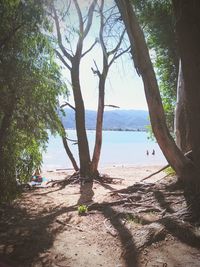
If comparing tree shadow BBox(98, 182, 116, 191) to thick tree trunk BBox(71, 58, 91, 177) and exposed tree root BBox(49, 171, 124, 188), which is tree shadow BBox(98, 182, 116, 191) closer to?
exposed tree root BBox(49, 171, 124, 188)

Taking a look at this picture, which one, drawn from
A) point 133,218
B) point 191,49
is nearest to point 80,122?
point 133,218

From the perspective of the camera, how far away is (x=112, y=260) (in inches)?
172

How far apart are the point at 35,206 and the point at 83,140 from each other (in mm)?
5494

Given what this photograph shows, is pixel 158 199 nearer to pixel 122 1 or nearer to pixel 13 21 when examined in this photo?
pixel 122 1

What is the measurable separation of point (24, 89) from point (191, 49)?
412 cm

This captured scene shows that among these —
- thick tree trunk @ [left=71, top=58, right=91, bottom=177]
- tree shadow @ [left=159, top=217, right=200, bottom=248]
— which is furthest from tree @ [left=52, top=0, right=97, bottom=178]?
tree shadow @ [left=159, top=217, right=200, bottom=248]

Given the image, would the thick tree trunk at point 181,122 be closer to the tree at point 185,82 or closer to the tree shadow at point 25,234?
the tree at point 185,82

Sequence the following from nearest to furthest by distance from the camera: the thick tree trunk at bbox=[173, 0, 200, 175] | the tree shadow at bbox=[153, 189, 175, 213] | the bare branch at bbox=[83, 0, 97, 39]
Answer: the thick tree trunk at bbox=[173, 0, 200, 175], the tree shadow at bbox=[153, 189, 175, 213], the bare branch at bbox=[83, 0, 97, 39]

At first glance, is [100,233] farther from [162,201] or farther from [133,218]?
[162,201]

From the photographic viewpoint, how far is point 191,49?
15.8 ft

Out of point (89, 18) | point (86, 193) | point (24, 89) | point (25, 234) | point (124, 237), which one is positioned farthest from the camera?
point (89, 18)

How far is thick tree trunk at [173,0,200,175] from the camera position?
4.63 metres

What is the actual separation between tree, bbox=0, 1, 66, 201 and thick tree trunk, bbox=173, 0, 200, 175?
144 inches

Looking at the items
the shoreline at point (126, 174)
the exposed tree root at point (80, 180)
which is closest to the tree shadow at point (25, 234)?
the exposed tree root at point (80, 180)
